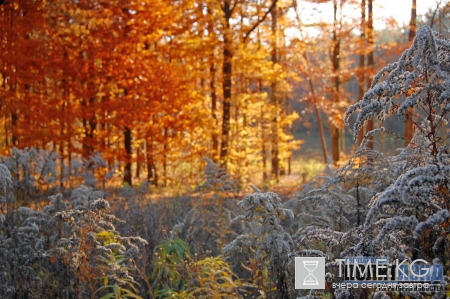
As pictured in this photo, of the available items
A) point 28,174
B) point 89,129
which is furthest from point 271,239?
point 89,129

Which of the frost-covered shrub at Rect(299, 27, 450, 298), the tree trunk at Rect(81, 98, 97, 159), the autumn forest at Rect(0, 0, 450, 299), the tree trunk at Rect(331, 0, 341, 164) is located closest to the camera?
the frost-covered shrub at Rect(299, 27, 450, 298)

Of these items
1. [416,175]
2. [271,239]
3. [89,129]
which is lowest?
[271,239]

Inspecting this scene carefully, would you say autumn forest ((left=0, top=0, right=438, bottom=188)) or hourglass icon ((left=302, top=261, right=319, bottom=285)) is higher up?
autumn forest ((left=0, top=0, right=438, bottom=188))

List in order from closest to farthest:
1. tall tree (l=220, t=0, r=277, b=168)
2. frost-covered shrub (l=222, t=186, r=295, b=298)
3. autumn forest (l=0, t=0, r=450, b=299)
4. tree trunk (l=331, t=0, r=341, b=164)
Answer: autumn forest (l=0, t=0, r=450, b=299)
frost-covered shrub (l=222, t=186, r=295, b=298)
tall tree (l=220, t=0, r=277, b=168)
tree trunk (l=331, t=0, r=341, b=164)

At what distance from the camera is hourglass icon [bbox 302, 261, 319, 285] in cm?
292

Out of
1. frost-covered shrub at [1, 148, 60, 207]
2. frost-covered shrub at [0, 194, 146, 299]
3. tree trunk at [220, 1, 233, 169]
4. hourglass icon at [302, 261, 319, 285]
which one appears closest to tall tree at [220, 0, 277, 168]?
tree trunk at [220, 1, 233, 169]

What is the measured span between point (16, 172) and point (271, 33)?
8.45 metres

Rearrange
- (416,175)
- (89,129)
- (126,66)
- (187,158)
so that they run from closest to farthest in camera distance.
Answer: (416,175), (126,66), (89,129), (187,158)

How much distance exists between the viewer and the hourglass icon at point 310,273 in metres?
2.92

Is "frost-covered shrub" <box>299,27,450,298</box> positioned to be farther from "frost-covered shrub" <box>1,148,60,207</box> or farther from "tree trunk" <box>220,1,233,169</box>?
"tree trunk" <box>220,1,233,169</box>

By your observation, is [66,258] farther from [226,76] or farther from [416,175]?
[226,76]

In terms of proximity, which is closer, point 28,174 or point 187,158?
point 28,174

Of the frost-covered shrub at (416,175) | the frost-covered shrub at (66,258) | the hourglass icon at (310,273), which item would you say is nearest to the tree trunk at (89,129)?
the frost-covered shrub at (66,258)

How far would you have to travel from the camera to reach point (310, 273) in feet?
9.81
